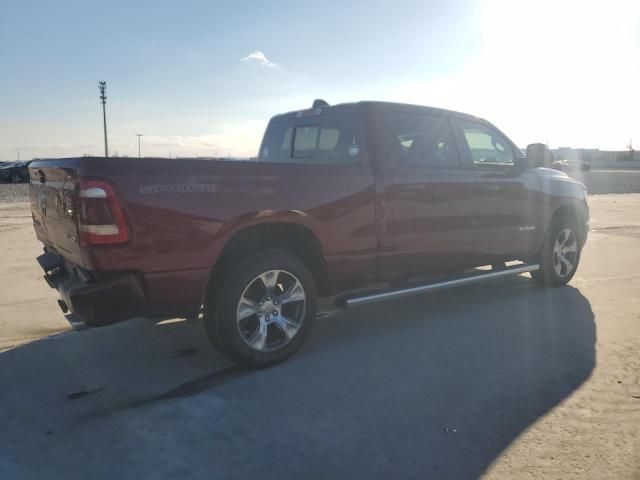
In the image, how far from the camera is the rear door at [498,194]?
16.8ft

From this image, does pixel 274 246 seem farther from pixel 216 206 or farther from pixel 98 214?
pixel 98 214

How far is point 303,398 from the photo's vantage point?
128 inches

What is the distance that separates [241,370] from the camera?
3.70 metres

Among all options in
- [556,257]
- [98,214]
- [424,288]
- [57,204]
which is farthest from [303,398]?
[556,257]

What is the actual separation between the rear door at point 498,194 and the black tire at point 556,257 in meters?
0.31

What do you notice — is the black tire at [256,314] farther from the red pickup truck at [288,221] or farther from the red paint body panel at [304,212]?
the red paint body panel at [304,212]

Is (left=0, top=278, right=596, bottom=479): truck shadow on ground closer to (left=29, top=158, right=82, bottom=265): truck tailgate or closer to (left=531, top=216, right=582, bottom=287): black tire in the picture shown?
(left=29, top=158, right=82, bottom=265): truck tailgate

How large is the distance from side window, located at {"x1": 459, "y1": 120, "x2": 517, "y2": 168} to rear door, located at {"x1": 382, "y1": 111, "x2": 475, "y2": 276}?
238mm

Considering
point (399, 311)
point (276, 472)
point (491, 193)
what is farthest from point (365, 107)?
point (276, 472)

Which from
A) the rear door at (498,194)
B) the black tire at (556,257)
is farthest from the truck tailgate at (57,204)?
the black tire at (556,257)

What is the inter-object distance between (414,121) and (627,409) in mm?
→ 2860

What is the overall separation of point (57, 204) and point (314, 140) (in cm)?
232

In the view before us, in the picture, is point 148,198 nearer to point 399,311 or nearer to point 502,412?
point 502,412

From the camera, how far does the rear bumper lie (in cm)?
306
